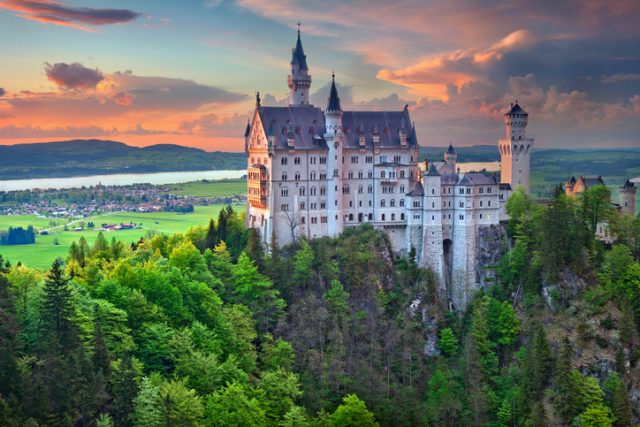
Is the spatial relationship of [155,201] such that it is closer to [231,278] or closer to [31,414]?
[231,278]

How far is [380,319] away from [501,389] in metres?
15.8

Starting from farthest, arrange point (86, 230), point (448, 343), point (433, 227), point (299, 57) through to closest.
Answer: point (86, 230)
point (299, 57)
point (433, 227)
point (448, 343)

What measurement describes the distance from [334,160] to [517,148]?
26399 mm

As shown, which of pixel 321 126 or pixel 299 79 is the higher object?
pixel 299 79

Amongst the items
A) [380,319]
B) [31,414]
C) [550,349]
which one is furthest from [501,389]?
[31,414]

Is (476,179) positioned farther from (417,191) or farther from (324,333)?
(324,333)

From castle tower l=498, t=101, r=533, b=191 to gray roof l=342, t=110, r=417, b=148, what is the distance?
545 inches

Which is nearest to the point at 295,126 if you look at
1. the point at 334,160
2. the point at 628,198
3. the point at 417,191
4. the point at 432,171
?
the point at 334,160

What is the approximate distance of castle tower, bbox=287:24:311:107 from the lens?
354 ft

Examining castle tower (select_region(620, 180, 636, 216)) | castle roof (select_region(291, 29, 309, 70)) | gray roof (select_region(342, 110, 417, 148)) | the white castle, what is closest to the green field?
the white castle

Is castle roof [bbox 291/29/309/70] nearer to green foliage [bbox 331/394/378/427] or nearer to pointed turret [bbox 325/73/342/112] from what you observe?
pointed turret [bbox 325/73/342/112]

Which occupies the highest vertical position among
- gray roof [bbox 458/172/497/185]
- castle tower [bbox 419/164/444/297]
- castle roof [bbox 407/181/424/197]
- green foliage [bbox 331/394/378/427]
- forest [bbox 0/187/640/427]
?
gray roof [bbox 458/172/497/185]

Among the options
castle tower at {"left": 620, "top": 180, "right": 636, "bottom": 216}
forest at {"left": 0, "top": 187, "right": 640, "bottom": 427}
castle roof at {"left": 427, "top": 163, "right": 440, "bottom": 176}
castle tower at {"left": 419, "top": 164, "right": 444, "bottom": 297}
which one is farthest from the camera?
castle tower at {"left": 620, "top": 180, "right": 636, "bottom": 216}

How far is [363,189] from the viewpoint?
105188mm
